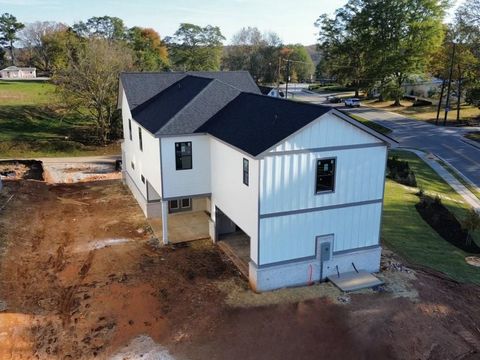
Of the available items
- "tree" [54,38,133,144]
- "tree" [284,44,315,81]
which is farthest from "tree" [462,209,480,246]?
"tree" [284,44,315,81]

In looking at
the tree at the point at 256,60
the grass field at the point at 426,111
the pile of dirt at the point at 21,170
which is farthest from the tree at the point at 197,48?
the pile of dirt at the point at 21,170

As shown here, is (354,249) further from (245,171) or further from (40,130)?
(40,130)

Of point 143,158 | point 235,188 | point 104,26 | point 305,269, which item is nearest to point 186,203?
point 143,158

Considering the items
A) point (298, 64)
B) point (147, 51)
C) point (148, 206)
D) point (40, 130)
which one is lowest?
point (148, 206)

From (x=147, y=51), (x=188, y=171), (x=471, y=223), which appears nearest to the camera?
(x=188, y=171)

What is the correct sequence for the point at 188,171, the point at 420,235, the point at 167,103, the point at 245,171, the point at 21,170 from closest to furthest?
the point at 245,171
the point at 188,171
the point at 420,235
the point at 167,103
the point at 21,170

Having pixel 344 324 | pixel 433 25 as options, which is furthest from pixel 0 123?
pixel 433 25
